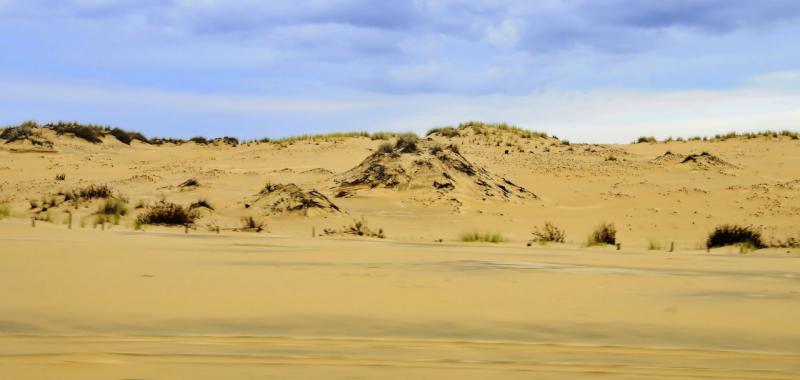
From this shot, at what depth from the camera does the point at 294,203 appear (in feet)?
65.1

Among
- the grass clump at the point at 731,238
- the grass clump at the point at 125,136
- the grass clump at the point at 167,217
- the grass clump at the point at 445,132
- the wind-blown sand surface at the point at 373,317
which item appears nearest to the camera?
the wind-blown sand surface at the point at 373,317

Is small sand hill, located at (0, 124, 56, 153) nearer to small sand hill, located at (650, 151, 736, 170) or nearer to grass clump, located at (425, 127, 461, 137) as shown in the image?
grass clump, located at (425, 127, 461, 137)

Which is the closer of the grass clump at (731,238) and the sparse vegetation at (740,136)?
the grass clump at (731,238)

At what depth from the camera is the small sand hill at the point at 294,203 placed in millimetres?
19420

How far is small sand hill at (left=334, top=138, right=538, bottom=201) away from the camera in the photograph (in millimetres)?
23672

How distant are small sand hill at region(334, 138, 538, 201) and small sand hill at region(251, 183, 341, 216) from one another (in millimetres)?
3047

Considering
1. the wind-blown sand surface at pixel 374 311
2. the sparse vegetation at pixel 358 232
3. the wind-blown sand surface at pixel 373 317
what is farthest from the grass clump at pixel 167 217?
the wind-blown sand surface at pixel 373 317

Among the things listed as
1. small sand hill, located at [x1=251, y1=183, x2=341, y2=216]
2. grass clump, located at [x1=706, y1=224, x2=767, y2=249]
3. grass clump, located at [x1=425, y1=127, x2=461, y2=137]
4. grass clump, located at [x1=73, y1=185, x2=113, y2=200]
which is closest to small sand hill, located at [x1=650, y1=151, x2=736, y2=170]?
grass clump, located at [x1=425, y1=127, x2=461, y2=137]

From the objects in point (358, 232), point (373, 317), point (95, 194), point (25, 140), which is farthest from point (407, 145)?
point (25, 140)

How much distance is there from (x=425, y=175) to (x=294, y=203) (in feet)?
18.2

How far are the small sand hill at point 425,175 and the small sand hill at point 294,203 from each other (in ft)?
10.00

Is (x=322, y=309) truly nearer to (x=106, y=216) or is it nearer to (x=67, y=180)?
(x=106, y=216)

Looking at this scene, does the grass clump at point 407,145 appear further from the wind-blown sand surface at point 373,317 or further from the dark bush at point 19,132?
the dark bush at point 19,132

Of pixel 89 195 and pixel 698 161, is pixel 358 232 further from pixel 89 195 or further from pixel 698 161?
pixel 698 161
